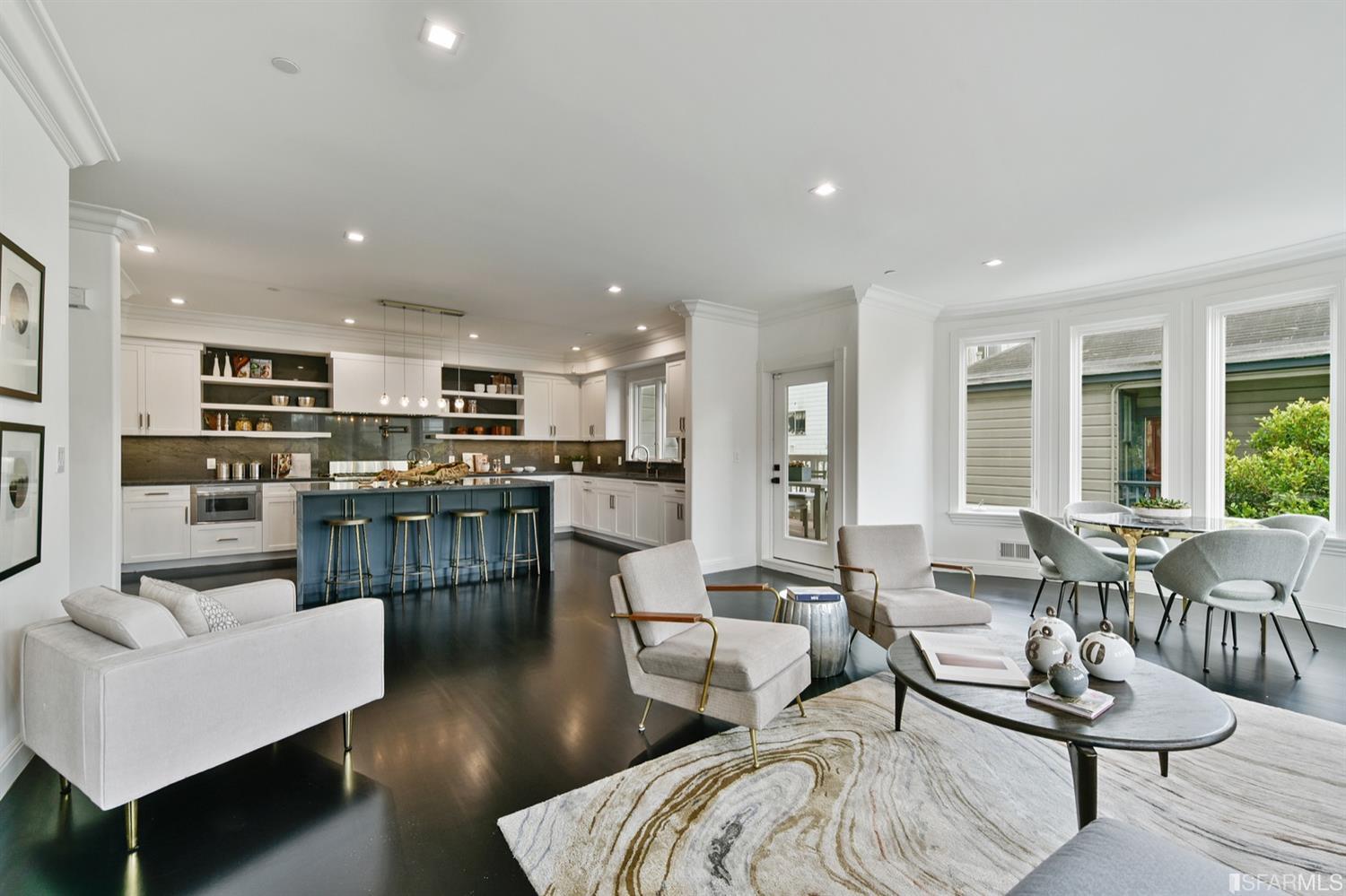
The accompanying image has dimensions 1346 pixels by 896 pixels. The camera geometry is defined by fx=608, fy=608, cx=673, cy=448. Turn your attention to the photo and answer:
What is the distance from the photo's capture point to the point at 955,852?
1.96 metres

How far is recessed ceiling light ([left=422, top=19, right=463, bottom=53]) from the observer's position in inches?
82.8

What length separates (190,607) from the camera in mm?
2330

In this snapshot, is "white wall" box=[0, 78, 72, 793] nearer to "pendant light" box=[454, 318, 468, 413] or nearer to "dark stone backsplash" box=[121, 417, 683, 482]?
"dark stone backsplash" box=[121, 417, 683, 482]

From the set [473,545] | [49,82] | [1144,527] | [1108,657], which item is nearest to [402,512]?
[473,545]

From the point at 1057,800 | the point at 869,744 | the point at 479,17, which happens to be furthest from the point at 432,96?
the point at 1057,800

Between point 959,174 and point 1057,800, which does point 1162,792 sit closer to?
point 1057,800

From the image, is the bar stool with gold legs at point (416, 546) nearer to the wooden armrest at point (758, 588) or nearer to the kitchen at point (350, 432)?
the kitchen at point (350, 432)

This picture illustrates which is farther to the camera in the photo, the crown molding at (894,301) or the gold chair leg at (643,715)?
the crown molding at (894,301)

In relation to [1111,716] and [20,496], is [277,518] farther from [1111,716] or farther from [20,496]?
[1111,716]

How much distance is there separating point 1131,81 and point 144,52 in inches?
151

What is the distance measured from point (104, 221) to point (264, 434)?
4.00 meters

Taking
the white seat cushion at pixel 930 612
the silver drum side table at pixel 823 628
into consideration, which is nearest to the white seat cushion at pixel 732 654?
the silver drum side table at pixel 823 628

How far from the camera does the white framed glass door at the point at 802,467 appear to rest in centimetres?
602

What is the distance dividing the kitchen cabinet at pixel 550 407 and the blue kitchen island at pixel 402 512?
9.53 feet
